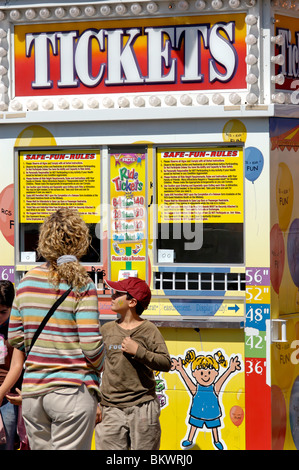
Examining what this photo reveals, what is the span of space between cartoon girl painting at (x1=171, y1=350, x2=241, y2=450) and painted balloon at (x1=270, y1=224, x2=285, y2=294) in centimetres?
73

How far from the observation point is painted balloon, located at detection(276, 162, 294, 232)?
22.7 ft

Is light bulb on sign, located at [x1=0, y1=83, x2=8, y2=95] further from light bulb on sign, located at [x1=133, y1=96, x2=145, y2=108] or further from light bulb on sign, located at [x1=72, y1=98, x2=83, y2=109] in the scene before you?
light bulb on sign, located at [x1=133, y1=96, x2=145, y2=108]

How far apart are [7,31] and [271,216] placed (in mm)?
2910

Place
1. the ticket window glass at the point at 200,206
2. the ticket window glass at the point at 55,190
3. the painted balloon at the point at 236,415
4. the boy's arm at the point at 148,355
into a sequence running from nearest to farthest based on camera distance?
the boy's arm at the point at 148,355 < the painted balloon at the point at 236,415 < the ticket window glass at the point at 200,206 < the ticket window glass at the point at 55,190

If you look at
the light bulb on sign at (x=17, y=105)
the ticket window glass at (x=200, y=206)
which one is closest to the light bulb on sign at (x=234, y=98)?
the ticket window glass at (x=200, y=206)

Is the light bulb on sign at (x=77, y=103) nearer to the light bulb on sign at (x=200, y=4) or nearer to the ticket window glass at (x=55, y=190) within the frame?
the ticket window glass at (x=55, y=190)

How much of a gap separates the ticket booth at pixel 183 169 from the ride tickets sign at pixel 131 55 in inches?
0.5

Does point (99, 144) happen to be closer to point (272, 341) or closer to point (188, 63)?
point (188, 63)

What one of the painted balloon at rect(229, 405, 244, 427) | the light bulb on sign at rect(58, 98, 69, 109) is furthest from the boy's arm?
the light bulb on sign at rect(58, 98, 69, 109)

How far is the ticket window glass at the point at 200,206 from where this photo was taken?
272 inches

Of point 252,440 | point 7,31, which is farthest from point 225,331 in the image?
point 7,31

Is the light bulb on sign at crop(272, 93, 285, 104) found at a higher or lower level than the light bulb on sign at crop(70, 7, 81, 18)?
lower

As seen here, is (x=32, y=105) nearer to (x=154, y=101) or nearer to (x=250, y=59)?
(x=154, y=101)

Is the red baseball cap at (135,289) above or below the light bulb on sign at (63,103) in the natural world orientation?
below
